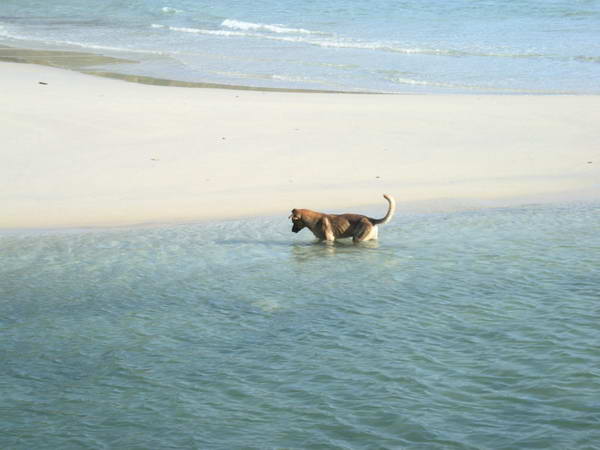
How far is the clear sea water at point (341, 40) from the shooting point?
69.6 feet

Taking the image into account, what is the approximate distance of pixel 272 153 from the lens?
12.8 meters

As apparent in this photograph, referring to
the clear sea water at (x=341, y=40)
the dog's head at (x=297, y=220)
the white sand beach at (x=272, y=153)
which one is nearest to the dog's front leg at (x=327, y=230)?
the dog's head at (x=297, y=220)

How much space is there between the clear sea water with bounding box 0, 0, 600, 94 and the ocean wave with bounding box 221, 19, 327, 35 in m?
0.06

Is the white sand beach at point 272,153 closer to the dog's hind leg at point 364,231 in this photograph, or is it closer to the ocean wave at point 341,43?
the dog's hind leg at point 364,231

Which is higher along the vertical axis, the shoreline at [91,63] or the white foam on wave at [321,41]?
the white foam on wave at [321,41]

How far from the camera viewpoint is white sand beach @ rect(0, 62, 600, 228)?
1095 centimetres

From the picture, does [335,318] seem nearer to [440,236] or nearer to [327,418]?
[327,418]

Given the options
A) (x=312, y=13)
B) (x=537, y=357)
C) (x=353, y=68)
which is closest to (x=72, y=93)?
(x=353, y=68)

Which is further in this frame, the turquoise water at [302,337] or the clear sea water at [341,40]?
the clear sea water at [341,40]

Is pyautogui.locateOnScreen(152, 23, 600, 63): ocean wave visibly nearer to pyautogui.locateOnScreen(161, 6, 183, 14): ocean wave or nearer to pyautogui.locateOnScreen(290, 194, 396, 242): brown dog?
pyautogui.locateOnScreen(161, 6, 183, 14): ocean wave

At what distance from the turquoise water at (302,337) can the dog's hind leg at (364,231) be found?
109mm

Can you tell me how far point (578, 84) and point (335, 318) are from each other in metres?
14.5

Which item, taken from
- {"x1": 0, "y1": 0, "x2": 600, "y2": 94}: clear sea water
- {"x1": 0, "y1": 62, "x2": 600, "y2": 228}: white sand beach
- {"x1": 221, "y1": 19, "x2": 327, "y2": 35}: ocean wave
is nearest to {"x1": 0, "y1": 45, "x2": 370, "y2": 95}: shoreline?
{"x1": 0, "y1": 0, "x2": 600, "y2": 94}: clear sea water

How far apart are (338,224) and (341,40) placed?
76.8ft
